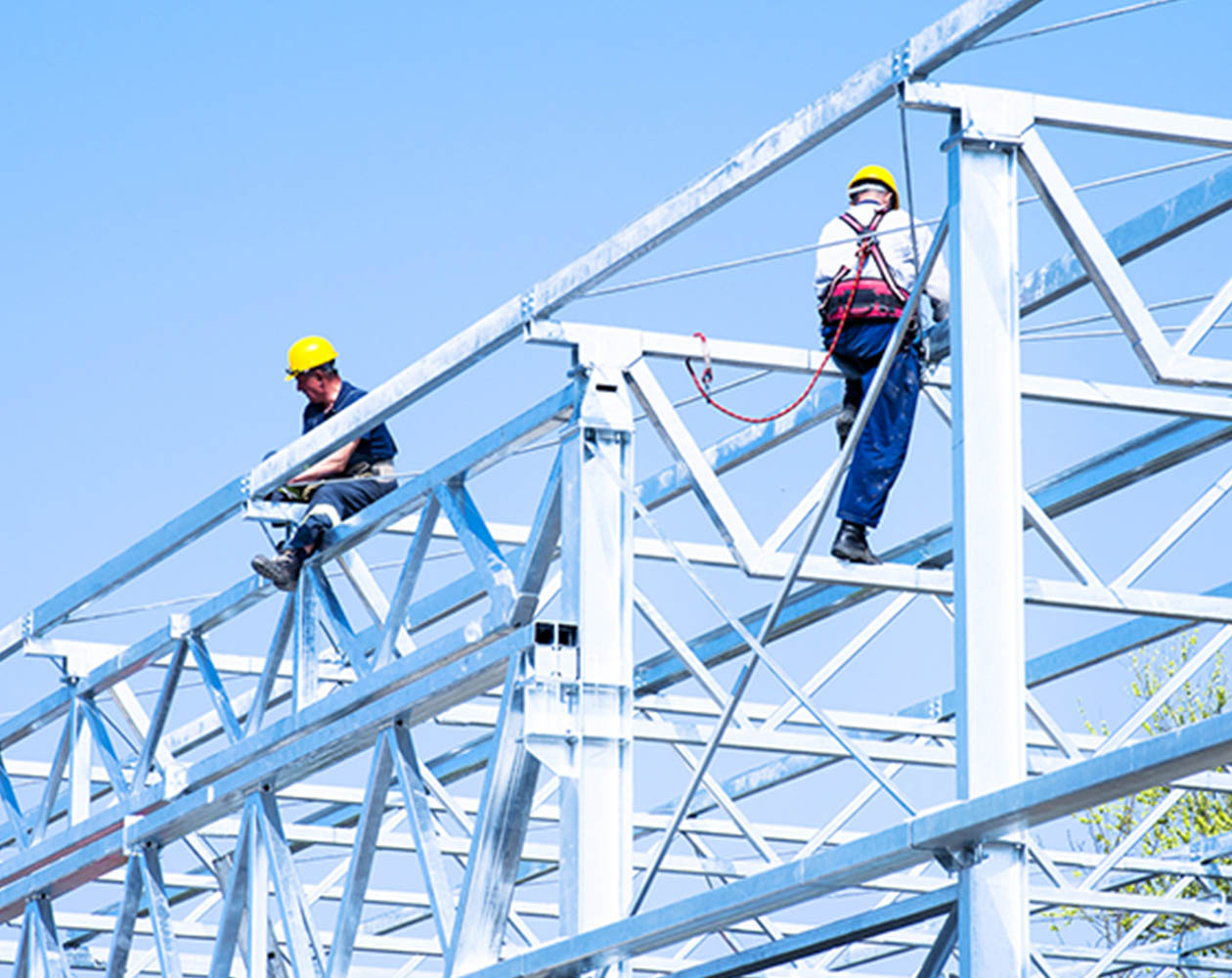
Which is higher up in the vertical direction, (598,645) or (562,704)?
(598,645)

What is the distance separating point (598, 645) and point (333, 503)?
2.78 m

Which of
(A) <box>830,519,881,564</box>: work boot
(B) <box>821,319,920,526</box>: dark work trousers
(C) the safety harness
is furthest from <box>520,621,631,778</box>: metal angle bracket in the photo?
(C) the safety harness

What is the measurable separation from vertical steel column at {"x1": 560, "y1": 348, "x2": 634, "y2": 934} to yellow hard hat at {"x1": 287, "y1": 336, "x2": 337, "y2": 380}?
3.24 m

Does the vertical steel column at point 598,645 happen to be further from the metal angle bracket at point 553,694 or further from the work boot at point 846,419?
the work boot at point 846,419

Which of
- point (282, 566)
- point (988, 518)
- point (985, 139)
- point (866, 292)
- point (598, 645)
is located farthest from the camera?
point (282, 566)

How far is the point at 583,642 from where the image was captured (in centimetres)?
1006

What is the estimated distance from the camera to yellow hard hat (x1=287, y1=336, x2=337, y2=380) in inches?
518

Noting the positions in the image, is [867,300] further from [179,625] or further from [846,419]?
[179,625]

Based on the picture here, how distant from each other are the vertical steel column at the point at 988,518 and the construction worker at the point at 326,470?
4636 mm

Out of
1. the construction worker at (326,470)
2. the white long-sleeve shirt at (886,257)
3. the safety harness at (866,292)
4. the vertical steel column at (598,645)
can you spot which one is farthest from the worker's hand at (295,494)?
the safety harness at (866,292)

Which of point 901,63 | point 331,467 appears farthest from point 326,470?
point 901,63

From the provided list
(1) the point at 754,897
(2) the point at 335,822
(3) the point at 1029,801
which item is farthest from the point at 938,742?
(3) the point at 1029,801

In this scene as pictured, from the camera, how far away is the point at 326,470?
1259cm

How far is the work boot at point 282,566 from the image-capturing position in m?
12.2
